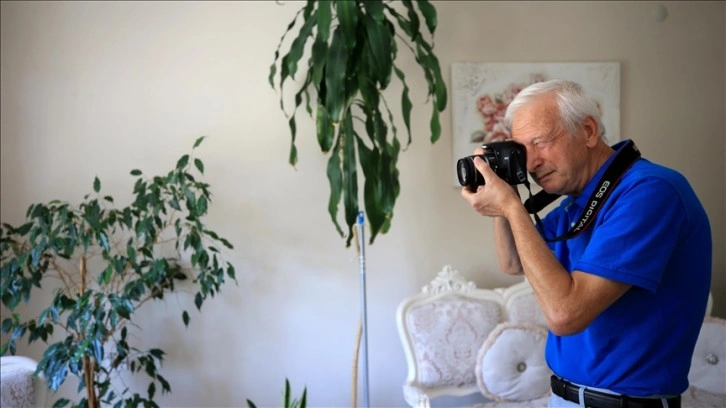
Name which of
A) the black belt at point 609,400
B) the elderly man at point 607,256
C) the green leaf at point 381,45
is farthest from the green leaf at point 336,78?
the black belt at point 609,400

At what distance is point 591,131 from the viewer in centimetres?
113

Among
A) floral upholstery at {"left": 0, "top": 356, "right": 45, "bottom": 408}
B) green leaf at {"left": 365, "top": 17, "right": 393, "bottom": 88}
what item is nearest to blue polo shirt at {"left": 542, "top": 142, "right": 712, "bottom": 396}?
green leaf at {"left": 365, "top": 17, "right": 393, "bottom": 88}

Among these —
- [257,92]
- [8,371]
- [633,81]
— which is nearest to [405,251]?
[257,92]

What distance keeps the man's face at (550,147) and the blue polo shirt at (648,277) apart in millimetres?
94

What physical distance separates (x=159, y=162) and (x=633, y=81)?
2200 mm

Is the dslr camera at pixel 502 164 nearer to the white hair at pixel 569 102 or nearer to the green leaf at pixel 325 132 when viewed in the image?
the white hair at pixel 569 102

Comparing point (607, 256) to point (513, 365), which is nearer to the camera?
point (607, 256)

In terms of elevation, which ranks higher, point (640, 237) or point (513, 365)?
point (640, 237)

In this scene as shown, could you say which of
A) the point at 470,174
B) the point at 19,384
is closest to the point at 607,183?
the point at 470,174

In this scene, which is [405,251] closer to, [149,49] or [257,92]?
[257,92]

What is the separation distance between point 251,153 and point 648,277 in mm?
1945

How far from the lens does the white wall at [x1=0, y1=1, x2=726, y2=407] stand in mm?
2537

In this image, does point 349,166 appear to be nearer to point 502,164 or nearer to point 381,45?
point 381,45

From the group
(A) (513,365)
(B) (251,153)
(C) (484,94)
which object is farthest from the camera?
(C) (484,94)
